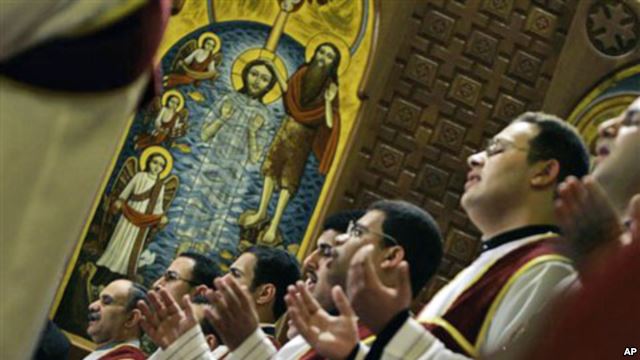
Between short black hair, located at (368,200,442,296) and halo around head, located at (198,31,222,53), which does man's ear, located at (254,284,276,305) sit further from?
halo around head, located at (198,31,222,53)

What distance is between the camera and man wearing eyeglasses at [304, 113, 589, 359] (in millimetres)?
3061

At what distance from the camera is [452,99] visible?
25.3 feet

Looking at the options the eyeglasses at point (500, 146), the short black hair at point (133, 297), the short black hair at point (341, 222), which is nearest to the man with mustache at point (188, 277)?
the short black hair at point (133, 297)

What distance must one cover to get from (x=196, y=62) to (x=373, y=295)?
482cm

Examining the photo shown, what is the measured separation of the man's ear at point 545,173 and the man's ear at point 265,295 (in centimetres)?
191

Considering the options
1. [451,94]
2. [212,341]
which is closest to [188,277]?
[212,341]

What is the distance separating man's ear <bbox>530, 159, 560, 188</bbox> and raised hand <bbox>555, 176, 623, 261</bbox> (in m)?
1.09

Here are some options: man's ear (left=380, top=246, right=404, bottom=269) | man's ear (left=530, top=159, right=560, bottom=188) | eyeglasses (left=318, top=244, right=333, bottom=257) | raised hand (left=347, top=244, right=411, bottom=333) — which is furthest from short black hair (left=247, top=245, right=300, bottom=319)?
raised hand (left=347, top=244, right=411, bottom=333)

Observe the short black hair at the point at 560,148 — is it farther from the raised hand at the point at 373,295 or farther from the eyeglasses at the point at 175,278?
the eyeglasses at the point at 175,278

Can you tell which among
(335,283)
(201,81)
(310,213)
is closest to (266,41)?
(201,81)

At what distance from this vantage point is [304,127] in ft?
25.8

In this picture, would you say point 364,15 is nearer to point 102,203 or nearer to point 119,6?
point 102,203

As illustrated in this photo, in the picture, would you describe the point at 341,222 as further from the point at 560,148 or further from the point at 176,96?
the point at 176,96

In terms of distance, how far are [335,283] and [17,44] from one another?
9.08 feet
